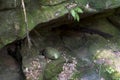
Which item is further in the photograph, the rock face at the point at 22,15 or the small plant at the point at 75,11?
the small plant at the point at 75,11

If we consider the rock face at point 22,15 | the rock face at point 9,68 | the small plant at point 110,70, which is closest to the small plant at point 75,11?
the rock face at point 22,15

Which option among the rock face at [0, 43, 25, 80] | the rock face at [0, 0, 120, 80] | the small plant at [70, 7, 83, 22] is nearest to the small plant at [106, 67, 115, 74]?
the rock face at [0, 0, 120, 80]

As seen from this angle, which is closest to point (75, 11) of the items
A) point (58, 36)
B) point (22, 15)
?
point (22, 15)

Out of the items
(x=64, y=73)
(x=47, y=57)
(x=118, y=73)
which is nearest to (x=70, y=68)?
(x=64, y=73)

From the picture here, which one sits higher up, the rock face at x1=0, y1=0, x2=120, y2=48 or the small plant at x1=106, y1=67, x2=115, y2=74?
the rock face at x1=0, y1=0, x2=120, y2=48

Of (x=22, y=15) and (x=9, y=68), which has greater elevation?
(x=22, y=15)

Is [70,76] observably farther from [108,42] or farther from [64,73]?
[108,42]

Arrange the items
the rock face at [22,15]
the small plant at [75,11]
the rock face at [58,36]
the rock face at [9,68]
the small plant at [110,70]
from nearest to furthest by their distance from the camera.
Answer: the rock face at [22,15] < the rock face at [58,36] < the small plant at [75,11] < the rock face at [9,68] < the small plant at [110,70]

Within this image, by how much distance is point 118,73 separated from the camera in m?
4.68

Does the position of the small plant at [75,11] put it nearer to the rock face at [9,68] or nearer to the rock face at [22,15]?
the rock face at [22,15]

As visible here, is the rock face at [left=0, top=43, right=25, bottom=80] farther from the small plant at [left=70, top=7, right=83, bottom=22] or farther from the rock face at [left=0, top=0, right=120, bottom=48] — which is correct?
the small plant at [left=70, top=7, right=83, bottom=22]

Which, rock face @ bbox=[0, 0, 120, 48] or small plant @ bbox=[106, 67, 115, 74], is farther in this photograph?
small plant @ bbox=[106, 67, 115, 74]

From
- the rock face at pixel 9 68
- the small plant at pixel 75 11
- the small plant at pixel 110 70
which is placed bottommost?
the small plant at pixel 110 70

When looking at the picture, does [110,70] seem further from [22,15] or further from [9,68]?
[22,15]
